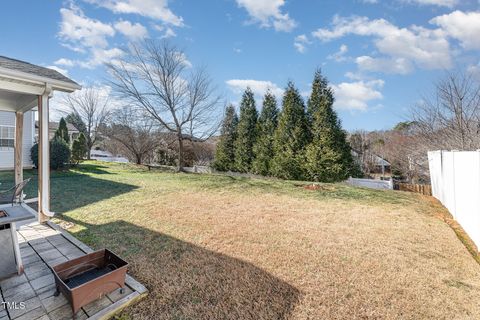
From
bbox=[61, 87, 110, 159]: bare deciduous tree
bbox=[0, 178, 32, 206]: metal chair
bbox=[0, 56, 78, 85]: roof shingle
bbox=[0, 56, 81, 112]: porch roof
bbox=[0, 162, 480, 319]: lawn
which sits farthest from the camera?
bbox=[61, 87, 110, 159]: bare deciduous tree

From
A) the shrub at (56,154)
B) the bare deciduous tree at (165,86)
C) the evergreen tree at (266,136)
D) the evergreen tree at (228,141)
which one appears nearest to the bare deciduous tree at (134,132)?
the bare deciduous tree at (165,86)

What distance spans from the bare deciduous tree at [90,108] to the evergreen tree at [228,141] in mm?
14403

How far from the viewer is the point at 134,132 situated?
17.3m

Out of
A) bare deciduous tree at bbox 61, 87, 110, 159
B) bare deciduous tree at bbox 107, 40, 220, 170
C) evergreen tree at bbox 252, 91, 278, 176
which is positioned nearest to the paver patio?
evergreen tree at bbox 252, 91, 278, 176

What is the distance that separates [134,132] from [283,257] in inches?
666

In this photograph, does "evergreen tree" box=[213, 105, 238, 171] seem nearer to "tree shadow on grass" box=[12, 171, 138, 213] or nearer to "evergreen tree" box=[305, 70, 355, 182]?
"evergreen tree" box=[305, 70, 355, 182]

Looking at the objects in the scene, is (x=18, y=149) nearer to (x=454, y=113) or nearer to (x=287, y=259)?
(x=287, y=259)

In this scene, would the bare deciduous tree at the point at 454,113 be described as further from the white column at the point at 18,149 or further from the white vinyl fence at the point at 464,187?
the white column at the point at 18,149

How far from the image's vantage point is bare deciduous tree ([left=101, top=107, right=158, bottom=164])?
15.9 metres

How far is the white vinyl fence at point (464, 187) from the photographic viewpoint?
11.9 feet

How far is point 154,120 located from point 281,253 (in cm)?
1315

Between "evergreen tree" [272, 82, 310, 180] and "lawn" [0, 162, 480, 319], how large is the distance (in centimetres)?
633

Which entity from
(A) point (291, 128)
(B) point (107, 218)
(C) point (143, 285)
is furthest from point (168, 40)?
(C) point (143, 285)

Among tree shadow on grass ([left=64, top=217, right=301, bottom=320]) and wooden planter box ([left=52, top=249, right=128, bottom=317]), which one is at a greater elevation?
wooden planter box ([left=52, top=249, right=128, bottom=317])
